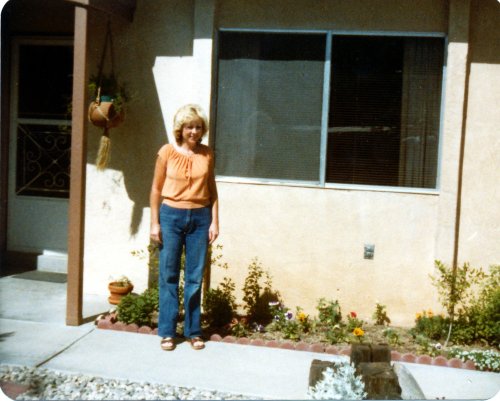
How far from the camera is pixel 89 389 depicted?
393cm

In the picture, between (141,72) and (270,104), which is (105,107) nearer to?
(141,72)

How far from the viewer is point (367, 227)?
5.58 metres

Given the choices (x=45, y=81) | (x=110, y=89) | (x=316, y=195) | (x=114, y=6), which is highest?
(x=114, y=6)

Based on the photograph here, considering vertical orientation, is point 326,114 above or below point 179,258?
above

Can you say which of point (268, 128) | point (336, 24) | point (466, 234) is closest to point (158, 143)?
point (268, 128)

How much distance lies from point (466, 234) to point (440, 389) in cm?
183

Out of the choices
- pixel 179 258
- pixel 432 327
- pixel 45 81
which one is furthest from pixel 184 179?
pixel 45 81

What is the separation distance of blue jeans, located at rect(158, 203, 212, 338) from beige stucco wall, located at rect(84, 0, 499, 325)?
112cm

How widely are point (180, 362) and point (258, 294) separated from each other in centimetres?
139

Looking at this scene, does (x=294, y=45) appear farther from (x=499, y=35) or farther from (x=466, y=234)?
(x=466, y=234)

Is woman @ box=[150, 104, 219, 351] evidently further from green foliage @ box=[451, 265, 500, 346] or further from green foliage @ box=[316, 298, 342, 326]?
green foliage @ box=[451, 265, 500, 346]

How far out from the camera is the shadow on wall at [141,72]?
5789mm

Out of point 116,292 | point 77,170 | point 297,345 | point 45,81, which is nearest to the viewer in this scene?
point 297,345

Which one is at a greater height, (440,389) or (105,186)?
(105,186)
